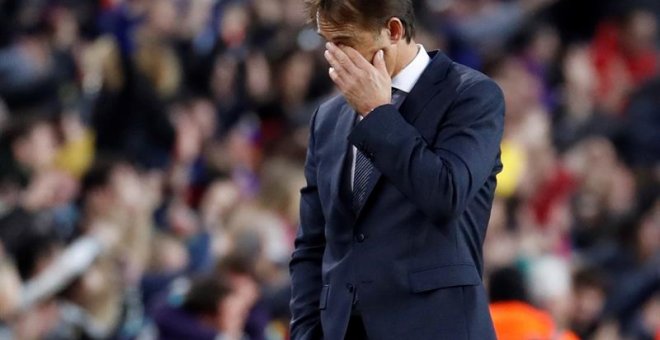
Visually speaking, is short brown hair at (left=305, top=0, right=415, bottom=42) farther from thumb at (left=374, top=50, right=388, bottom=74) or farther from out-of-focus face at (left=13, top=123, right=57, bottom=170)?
out-of-focus face at (left=13, top=123, right=57, bottom=170)

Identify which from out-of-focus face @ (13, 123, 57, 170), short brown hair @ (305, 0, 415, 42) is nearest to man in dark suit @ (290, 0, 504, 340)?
short brown hair @ (305, 0, 415, 42)

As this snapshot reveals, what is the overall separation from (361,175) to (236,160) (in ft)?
20.3

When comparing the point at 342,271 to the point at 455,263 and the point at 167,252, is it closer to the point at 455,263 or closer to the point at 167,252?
the point at 455,263

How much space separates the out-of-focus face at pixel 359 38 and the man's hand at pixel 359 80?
3 centimetres

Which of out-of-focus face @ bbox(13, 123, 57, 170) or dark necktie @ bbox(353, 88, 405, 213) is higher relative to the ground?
out-of-focus face @ bbox(13, 123, 57, 170)

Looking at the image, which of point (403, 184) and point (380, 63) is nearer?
point (403, 184)

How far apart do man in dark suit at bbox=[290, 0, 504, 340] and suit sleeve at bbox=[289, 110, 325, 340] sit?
89mm

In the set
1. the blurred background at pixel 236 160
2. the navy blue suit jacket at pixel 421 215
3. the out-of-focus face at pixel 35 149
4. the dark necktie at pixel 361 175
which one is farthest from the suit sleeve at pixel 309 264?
the out-of-focus face at pixel 35 149

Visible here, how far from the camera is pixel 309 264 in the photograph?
3729 mm

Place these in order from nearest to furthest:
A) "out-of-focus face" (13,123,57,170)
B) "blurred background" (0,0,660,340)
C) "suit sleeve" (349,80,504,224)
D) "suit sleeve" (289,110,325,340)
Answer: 1. "suit sleeve" (349,80,504,224)
2. "suit sleeve" (289,110,325,340)
3. "blurred background" (0,0,660,340)
4. "out-of-focus face" (13,123,57,170)

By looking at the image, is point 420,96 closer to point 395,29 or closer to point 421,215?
point 395,29

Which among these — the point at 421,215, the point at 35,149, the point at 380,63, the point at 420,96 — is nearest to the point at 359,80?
the point at 380,63

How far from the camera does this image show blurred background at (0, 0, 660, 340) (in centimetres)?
672

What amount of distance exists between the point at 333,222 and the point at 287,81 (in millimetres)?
7066
